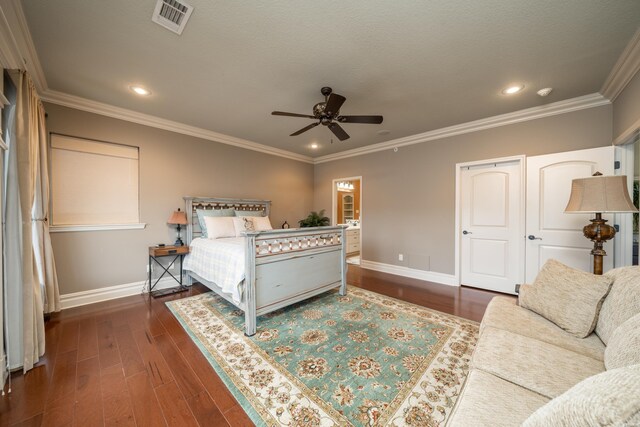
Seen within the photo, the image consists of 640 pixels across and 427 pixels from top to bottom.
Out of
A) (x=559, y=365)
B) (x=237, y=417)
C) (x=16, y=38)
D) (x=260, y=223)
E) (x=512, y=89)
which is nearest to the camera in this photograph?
(x=559, y=365)

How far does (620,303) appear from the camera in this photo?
1346mm

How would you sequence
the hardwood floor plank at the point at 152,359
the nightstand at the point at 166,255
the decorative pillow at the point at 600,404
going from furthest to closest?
the nightstand at the point at 166,255, the hardwood floor plank at the point at 152,359, the decorative pillow at the point at 600,404

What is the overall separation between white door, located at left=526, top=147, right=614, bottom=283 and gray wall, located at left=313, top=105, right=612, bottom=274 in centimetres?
24

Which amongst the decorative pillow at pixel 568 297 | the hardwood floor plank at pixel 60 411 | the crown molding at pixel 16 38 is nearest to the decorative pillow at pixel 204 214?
the crown molding at pixel 16 38

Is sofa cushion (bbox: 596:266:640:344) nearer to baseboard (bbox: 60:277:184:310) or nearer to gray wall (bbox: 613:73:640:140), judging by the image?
gray wall (bbox: 613:73:640:140)

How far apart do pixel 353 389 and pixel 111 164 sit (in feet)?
13.6

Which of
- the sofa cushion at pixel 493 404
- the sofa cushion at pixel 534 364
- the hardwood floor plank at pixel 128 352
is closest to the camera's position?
the sofa cushion at pixel 493 404

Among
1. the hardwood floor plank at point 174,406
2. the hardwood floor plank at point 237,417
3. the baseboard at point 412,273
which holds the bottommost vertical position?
the hardwood floor plank at point 237,417

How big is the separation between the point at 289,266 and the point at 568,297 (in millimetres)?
2388

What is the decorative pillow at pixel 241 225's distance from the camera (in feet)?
12.8

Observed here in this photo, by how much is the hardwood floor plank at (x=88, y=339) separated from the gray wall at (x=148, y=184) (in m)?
0.78

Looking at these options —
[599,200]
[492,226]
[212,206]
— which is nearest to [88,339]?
[212,206]

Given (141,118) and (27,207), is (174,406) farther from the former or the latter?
(141,118)

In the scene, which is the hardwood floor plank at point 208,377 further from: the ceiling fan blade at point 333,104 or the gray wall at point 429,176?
the gray wall at point 429,176
